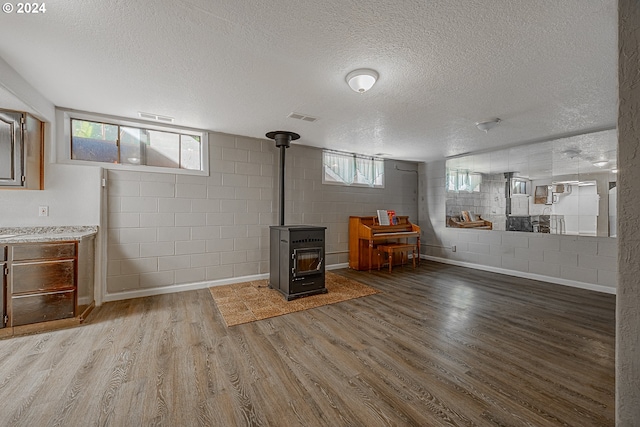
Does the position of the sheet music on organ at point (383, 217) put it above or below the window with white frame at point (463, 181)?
below

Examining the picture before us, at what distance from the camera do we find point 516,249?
15.6 feet

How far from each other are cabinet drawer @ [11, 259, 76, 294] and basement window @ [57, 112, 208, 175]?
4.58 feet

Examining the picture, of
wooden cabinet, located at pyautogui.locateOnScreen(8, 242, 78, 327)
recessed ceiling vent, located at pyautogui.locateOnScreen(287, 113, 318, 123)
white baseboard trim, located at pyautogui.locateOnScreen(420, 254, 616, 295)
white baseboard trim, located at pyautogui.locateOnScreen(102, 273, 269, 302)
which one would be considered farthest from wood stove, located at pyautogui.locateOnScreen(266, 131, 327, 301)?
white baseboard trim, located at pyautogui.locateOnScreen(420, 254, 616, 295)

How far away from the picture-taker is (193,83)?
8.27 feet

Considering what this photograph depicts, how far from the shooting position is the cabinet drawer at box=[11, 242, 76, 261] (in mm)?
2449

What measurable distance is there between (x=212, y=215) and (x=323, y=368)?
2.95 metres

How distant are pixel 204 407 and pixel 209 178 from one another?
3179 mm

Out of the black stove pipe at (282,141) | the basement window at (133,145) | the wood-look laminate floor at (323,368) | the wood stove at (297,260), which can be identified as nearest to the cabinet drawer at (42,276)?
the wood-look laminate floor at (323,368)

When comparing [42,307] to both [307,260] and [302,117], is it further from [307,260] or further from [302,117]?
[302,117]

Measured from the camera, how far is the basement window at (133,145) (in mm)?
3355

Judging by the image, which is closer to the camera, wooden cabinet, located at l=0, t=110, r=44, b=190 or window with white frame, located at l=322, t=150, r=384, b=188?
wooden cabinet, located at l=0, t=110, r=44, b=190

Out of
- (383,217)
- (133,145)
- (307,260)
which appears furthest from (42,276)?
(383,217)

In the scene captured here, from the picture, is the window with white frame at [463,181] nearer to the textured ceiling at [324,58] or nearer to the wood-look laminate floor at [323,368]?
the textured ceiling at [324,58]

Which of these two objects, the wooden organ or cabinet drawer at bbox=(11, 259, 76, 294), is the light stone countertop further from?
the wooden organ
